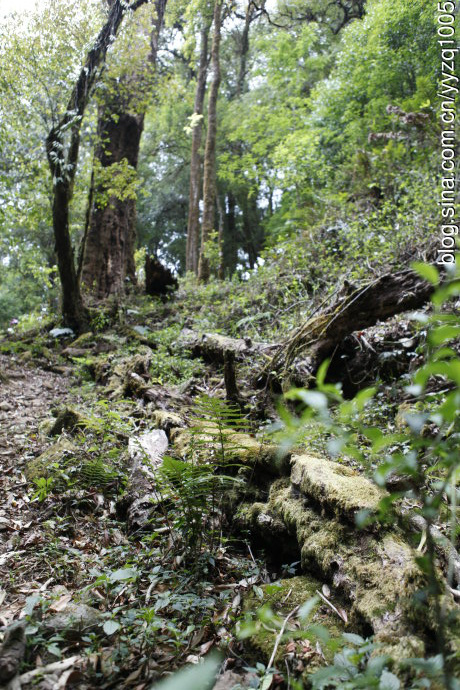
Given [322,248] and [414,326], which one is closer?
[414,326]

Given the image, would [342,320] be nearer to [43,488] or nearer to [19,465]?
[43,488]

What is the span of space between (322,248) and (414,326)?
11.2 feet

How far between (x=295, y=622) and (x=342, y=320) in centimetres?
300

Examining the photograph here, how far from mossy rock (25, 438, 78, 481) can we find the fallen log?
2.03 meters

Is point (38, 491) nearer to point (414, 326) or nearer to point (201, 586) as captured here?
point (201, 586)

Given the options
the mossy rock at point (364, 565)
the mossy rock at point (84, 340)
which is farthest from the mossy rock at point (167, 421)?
the mossy rock at point (84, 340)

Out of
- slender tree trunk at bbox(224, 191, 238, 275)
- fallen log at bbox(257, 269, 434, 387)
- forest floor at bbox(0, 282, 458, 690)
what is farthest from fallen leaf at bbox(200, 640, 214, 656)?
slender tree trunk at bbox(224, 191, 238, 275)

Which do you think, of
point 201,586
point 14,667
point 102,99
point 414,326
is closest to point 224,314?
Result: point 414,326

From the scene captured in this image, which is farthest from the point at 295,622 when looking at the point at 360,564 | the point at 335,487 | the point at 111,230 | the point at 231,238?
the point at 231,238

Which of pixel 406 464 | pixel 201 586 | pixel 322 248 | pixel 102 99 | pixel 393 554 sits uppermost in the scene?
pixel 102 99

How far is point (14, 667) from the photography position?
4.30 feet

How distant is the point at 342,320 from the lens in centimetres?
420

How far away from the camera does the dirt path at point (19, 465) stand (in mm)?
2025

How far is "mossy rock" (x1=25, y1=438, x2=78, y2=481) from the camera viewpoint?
3088mm
